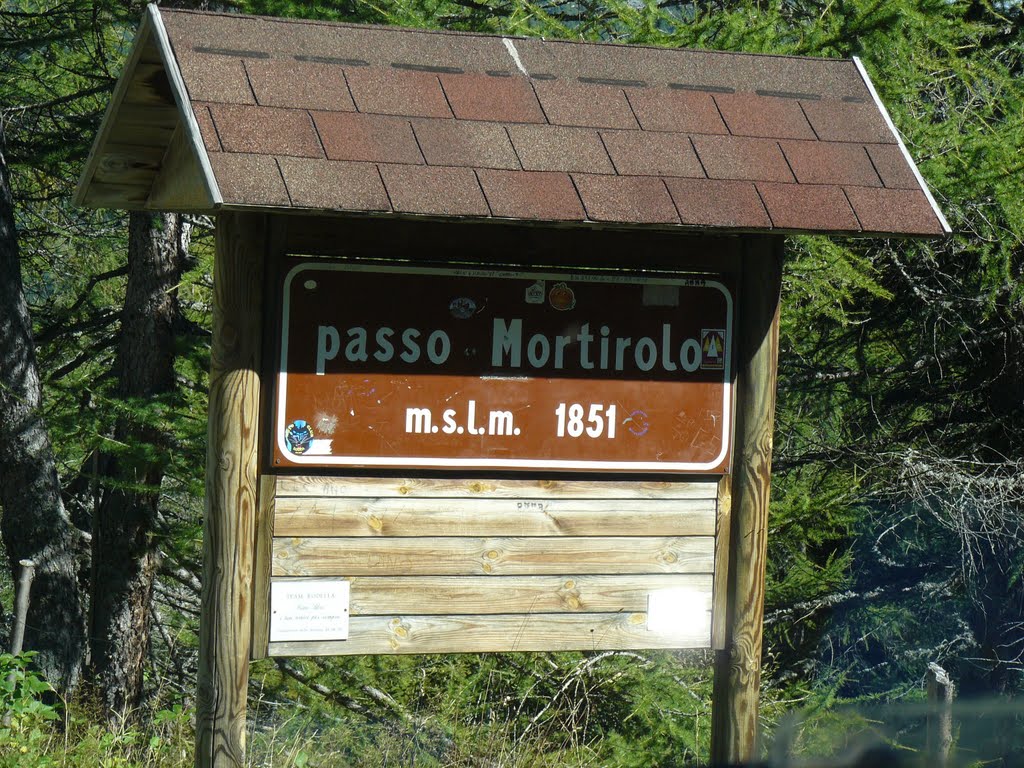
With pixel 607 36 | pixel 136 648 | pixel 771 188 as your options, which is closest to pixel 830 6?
pixel 607 36

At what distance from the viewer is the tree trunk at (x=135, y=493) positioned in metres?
7.55

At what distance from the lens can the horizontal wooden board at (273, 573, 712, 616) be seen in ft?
11.4

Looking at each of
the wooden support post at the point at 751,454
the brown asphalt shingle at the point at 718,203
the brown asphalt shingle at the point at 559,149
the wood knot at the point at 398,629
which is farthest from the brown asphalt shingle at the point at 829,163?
the wood knot at the point at 398,629

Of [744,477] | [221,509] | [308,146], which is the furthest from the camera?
[744,477]

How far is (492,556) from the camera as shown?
3580 millimetres

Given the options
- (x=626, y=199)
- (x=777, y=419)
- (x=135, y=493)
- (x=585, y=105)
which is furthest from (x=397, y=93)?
(x=777, y=419)

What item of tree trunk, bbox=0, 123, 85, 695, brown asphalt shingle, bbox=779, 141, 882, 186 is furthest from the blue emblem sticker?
tree trunk, bbox=0, 123, 85, 695

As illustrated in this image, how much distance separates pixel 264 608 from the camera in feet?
11.1

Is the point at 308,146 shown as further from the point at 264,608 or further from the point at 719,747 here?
the point at 719,747

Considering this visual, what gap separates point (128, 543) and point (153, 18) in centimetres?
537

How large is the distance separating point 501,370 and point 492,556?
587mm

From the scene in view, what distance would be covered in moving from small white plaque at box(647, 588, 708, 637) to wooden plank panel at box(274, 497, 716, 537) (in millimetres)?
198

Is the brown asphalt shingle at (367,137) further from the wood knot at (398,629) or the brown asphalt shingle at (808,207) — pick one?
the wood knot at (398,629)

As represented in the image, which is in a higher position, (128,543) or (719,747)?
(128,543)
